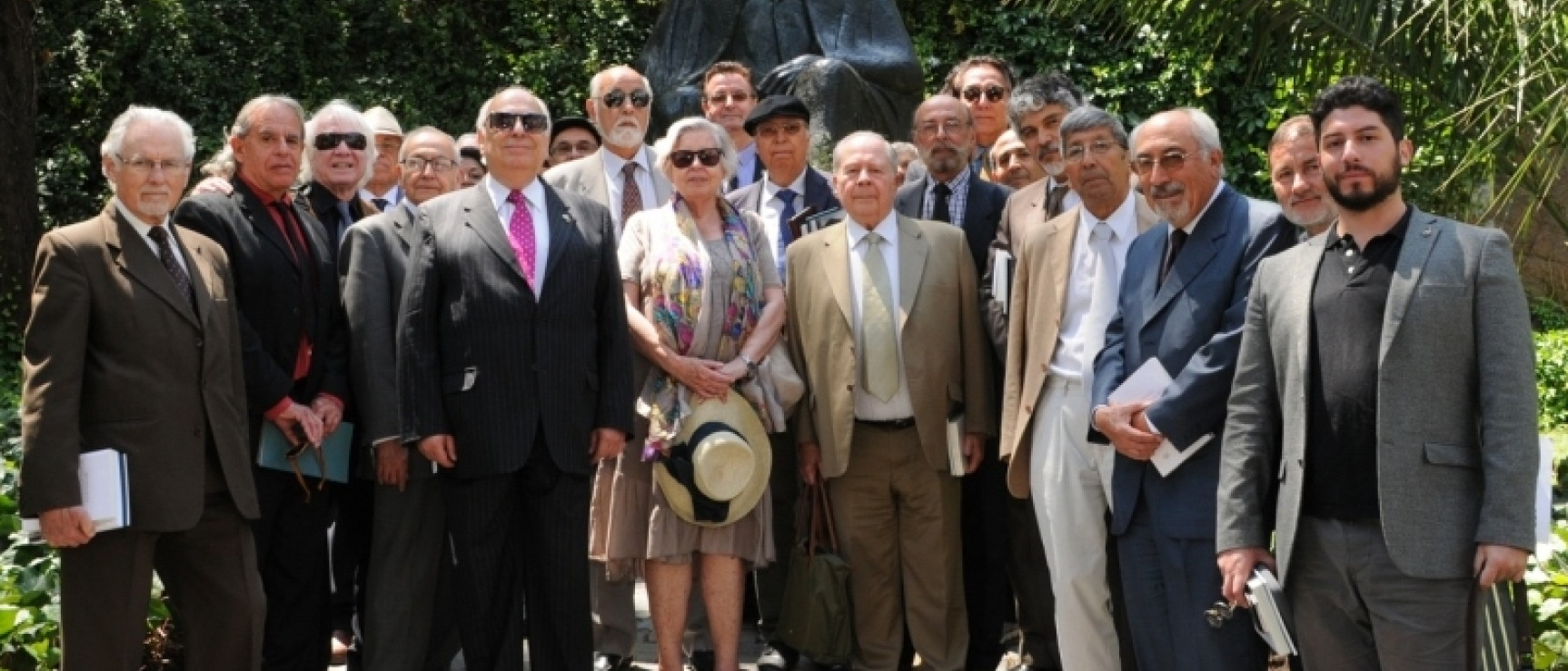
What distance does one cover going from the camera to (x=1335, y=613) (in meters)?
4.64

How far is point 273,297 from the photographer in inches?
242

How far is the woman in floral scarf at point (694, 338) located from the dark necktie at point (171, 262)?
147 centimetres

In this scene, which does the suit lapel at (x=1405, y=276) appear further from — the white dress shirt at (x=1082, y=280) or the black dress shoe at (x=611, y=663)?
the black dress shoe at (x=611, y=663)

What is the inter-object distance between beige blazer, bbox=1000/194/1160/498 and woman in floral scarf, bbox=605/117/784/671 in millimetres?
816

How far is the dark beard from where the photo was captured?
4555 mm

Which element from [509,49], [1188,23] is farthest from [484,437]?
[509,49]

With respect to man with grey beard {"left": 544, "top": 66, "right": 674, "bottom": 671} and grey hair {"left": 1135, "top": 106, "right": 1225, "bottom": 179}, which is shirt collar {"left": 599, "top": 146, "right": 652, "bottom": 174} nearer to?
man with grey beard {"left": 544, "top": 66, "right": 674, "bottom": 671}

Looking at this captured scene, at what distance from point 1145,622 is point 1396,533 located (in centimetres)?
121

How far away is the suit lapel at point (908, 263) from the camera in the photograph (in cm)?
663

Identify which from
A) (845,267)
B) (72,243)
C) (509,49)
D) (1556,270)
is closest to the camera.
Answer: (72,243)

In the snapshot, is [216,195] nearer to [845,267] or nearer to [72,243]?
[72,243]

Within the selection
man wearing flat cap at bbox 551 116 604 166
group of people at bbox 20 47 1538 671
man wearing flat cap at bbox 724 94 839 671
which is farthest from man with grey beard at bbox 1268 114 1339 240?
man wearing flat cap at bbox 551 116 604 166

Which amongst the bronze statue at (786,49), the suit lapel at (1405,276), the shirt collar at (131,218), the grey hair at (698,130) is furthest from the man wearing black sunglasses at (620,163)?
the suit lapel at (1405,276)

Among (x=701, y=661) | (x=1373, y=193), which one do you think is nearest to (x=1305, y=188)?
(x=1373, y=193)
